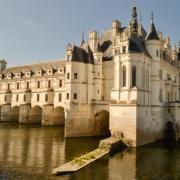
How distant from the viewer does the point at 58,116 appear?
5647cm

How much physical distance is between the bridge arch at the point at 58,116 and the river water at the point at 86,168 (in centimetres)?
1998

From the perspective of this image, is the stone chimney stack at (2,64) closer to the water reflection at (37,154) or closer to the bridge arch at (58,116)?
the bridge arch at (58,116)

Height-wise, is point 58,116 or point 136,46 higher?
point 136,46

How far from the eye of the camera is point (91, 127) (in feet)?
130

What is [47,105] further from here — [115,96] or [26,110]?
[115,96]

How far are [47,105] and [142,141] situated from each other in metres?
27.8

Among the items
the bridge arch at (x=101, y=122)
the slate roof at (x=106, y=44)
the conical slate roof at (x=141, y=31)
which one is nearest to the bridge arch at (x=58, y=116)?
the bridge arch at (x=101, y=122)

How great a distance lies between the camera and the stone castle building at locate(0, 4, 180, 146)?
3306 cm

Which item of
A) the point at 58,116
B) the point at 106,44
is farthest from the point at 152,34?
the point at 58,116

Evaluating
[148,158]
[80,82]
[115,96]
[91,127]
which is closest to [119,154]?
[148,158]

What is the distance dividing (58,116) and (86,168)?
3554 cm

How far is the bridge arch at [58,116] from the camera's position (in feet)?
181

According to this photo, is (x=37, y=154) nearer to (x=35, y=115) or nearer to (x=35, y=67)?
(x=35, y=115)

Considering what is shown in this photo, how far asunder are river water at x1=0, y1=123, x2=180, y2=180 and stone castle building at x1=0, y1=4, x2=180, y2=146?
145 inches
